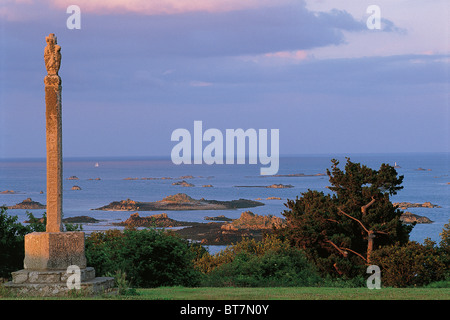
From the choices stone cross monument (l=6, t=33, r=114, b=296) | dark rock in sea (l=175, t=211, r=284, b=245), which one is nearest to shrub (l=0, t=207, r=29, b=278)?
stone cross monument (l=6, t=33, r=114, b=296)

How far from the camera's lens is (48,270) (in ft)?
52.6

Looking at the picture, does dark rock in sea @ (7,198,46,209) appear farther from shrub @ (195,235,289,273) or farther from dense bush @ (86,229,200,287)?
dense bush @ (86,229,200,287)

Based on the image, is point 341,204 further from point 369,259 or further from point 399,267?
point 399,267

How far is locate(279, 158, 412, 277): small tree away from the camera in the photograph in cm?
3067

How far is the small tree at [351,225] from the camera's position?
101 ft

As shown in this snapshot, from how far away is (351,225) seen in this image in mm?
32062

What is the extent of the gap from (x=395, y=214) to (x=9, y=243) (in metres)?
19.5

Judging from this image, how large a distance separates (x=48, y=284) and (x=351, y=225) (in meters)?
19.7

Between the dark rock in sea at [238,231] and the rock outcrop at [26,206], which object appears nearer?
the dark rock in sea at [238,231]

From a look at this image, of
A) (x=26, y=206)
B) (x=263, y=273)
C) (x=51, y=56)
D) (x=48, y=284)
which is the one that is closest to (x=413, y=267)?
(x=263, y=273)

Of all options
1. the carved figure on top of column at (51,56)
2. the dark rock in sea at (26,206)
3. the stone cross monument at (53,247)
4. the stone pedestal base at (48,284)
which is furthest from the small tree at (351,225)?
the dark rock in sea at (26,206)

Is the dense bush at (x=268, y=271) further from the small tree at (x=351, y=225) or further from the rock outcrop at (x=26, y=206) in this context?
the rock outcrop at (x=26, y=206)

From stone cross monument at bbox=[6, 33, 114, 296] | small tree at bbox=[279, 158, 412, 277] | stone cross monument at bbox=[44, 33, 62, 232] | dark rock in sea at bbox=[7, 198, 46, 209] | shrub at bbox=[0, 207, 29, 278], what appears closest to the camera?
stone cross monument at bbox=[6, 33, 114, 296]

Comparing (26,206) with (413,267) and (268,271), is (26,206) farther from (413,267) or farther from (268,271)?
(413,267)
